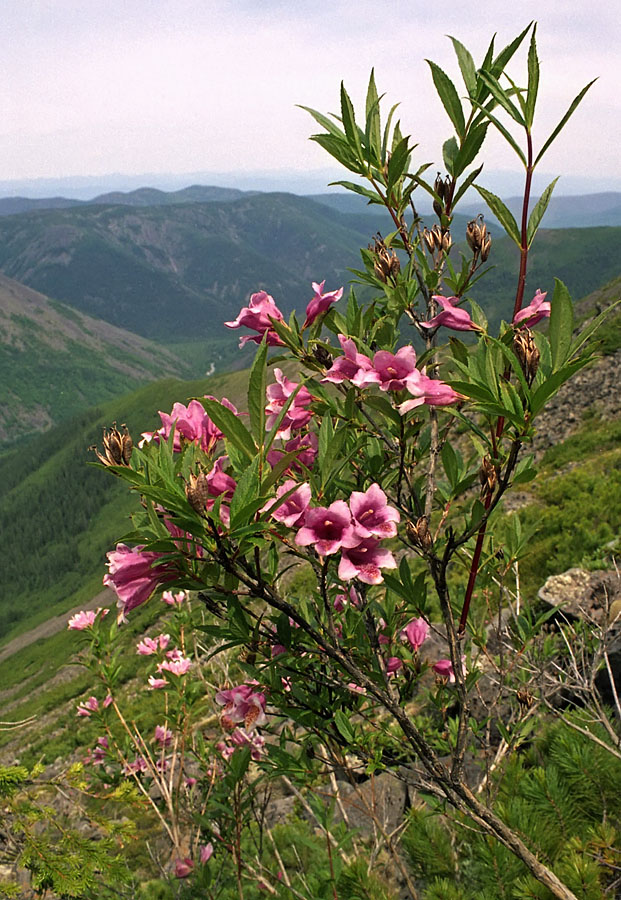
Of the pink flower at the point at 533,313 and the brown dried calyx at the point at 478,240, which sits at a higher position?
the brown dried calyx at the point at 478,240

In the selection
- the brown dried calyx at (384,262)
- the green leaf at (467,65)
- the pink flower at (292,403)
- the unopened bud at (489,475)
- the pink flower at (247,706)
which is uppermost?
the green leaf at (467,65)

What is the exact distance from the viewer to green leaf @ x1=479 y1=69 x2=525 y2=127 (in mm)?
1399

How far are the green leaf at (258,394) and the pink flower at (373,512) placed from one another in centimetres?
30

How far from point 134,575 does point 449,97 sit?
1.64m

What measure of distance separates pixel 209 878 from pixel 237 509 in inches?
132

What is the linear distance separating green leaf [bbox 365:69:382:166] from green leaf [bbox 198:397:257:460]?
1066 millimetres

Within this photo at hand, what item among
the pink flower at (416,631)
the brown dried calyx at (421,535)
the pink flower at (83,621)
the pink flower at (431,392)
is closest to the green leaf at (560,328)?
the pink flower at (431,392)

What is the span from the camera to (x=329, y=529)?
4.58ft

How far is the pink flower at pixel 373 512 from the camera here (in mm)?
Result: 1402

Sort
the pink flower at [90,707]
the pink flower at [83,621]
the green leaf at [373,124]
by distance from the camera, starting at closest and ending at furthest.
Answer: the green leaf at [373,124] < the pink flower at [83,621] < the pink flower at [90,707]

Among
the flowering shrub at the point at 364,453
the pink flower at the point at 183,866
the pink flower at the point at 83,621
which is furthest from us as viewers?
the pink flower at the point at 83,621

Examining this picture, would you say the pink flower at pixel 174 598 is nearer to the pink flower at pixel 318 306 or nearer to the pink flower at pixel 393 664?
the pink flower at pixel 393 664

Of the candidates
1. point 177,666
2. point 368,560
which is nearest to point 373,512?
point 368,560

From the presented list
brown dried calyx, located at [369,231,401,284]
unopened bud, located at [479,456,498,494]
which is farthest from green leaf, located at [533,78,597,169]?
unopened bud, located at [479,456,498,494]
